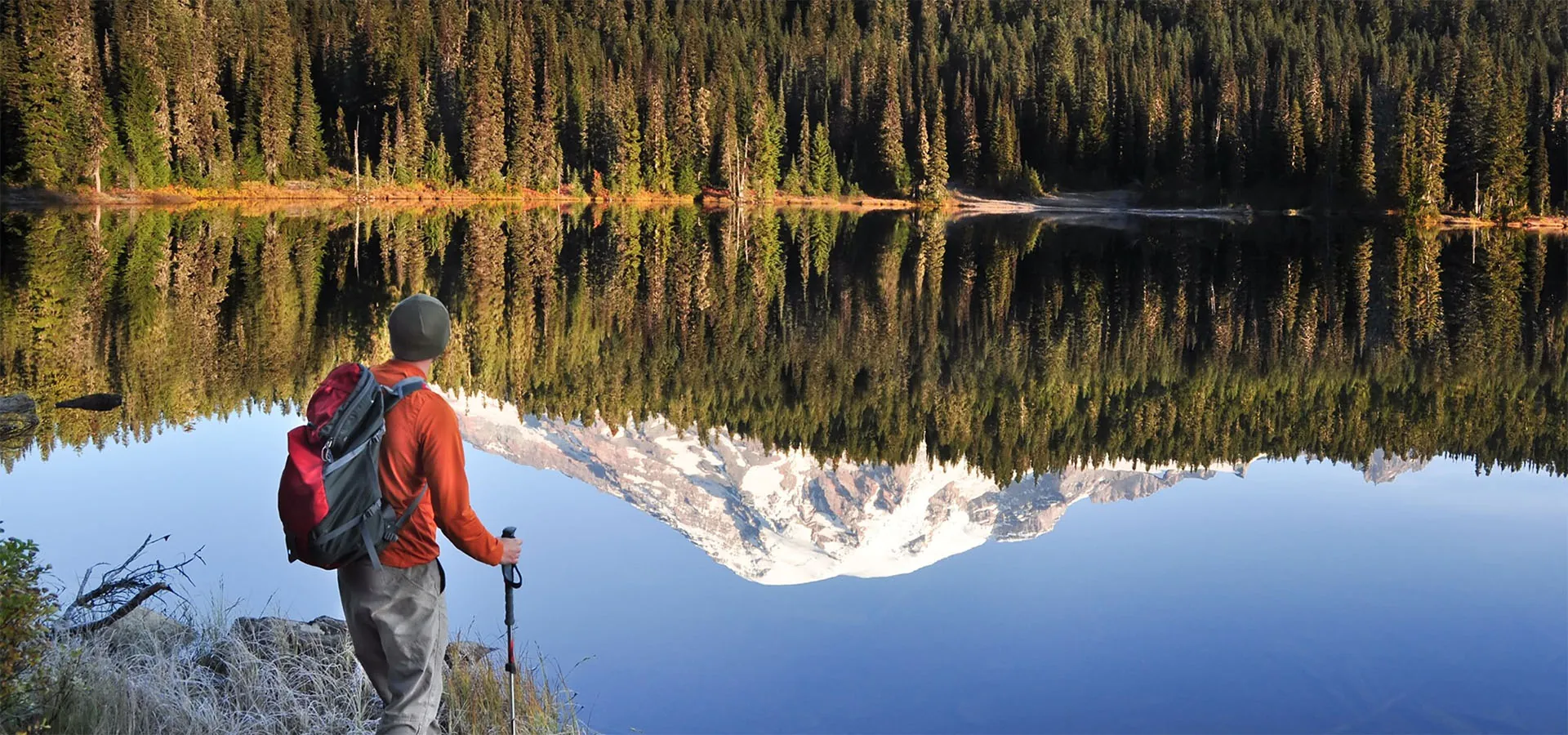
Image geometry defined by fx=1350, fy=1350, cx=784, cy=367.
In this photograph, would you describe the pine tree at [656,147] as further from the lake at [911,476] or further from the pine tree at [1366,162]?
the lake at [911,476]

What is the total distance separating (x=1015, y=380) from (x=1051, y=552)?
8235 millimetres

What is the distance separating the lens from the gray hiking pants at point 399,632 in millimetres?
4832

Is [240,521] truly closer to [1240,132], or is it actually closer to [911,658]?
[911,658]

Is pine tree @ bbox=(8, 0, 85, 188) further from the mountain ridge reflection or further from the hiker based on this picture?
the hiker

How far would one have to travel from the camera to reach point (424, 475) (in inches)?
186

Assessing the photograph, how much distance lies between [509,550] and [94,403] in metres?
11.7

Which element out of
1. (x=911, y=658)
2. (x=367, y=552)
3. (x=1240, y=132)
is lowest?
(x=911, y=658)

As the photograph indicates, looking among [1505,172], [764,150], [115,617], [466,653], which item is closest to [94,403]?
[115,617]

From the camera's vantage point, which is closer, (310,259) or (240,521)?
(240,521)

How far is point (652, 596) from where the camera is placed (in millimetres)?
9430

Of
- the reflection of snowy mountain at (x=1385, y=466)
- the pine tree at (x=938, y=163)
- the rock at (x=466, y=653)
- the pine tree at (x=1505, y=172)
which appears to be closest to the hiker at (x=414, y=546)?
the rock at (x=466, y=653)

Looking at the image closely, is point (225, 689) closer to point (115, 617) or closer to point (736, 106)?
point (115, 617)

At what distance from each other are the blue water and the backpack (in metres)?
3.00

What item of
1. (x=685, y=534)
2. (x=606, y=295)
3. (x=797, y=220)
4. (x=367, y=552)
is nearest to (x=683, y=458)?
(x=685, y=534)
